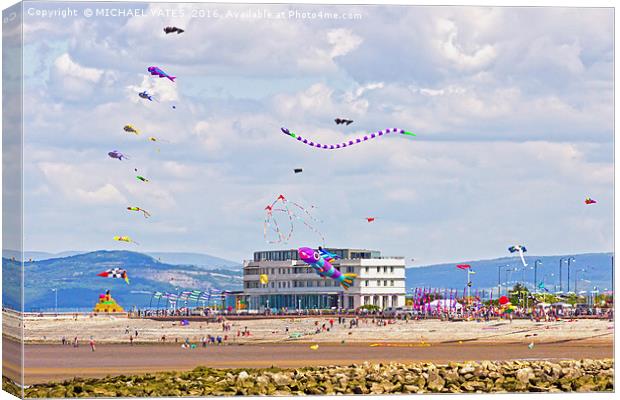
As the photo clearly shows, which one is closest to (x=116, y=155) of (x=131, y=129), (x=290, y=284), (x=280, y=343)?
(x=131, y=129)

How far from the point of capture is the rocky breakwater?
30.7 meters

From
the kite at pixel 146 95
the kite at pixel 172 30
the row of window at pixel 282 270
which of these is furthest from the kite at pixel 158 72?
the row of window at pixel 282 270

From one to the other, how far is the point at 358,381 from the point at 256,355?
16.6 m

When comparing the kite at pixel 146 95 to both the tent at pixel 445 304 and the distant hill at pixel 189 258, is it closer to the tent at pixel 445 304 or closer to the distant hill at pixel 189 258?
the distant hill at pixel 189 258

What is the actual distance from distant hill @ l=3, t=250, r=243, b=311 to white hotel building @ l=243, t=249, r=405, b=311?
4.02 feet

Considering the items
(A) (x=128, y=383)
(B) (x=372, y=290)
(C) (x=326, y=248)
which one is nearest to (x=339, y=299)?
(B) (x=372, y=290)

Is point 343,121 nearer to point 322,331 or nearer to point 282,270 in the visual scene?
point 322,331

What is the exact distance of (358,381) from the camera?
31.5m

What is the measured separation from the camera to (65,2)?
29516 mm

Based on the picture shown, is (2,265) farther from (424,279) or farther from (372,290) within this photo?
(372,290)

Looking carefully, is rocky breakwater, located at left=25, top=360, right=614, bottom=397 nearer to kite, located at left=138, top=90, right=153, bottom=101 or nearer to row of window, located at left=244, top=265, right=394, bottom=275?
kite, located at left=138, top=90, right=153, bottom=101

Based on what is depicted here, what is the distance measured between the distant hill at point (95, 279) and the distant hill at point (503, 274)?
6.21 meters

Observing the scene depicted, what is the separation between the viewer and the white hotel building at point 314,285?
53469 mm

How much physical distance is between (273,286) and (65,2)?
1423 inches
